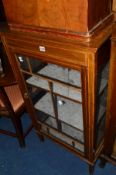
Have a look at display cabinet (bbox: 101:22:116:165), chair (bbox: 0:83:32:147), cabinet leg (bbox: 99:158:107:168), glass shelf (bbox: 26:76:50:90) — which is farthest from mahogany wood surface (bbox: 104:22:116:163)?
chair (bbox: 0:83:32:147)

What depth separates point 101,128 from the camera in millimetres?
1334

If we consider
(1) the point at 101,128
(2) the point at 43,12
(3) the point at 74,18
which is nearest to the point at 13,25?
(2) the point at 43,12

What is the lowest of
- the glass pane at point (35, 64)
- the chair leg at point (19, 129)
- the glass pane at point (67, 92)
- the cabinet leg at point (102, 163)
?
the cabinet leg at point (102, 163)

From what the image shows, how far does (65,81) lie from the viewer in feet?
3.44

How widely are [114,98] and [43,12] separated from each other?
19.4 inches

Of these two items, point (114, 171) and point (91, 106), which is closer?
point (91, 106)

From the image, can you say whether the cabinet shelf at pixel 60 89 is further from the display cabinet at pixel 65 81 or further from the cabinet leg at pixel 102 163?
the cabinet leg at pixel 102 163

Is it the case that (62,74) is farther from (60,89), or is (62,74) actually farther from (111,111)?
(111,111)

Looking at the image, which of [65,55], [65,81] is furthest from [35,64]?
[65,55]

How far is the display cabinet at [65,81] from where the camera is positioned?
82 cm

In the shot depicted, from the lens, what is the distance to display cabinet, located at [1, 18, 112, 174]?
0.82 m

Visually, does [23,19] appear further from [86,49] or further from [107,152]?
[107,152]

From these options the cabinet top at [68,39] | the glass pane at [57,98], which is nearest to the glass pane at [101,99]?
the glass pane at [57,98]

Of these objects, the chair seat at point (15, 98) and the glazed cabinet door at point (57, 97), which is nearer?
the glazed cabinet door at point (57, 97)
